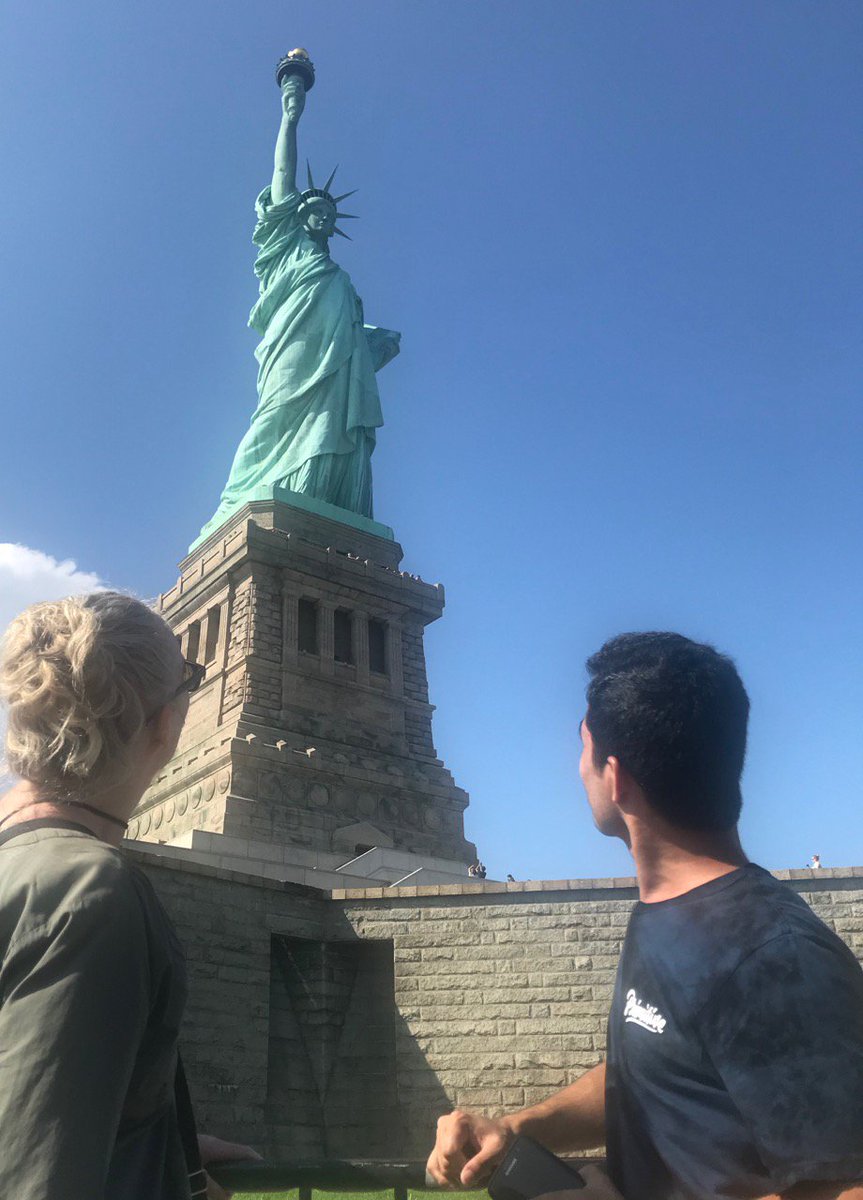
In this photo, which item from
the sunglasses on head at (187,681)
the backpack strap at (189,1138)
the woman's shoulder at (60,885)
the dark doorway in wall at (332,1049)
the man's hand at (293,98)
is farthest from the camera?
the man's hand at (293,98)

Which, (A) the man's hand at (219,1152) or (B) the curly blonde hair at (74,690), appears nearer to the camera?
(B) the curly blonde hair at (74,690)

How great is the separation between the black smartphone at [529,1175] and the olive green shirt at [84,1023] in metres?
0.59

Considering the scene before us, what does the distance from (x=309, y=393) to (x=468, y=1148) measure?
3084 centimetres

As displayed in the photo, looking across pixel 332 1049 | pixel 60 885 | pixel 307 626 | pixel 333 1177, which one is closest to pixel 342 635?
pixel 307 626

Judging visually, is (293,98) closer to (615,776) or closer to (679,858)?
(615,776)

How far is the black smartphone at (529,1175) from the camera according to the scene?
6.23 feet

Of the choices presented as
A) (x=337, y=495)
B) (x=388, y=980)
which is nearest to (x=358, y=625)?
(x=337, y=495)

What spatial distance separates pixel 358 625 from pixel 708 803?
26455 mm

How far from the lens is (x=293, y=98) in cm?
3859

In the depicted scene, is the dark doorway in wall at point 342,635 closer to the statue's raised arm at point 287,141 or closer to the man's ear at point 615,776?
the statue's raised arm at point 287,141

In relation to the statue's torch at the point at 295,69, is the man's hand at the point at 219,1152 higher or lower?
lower

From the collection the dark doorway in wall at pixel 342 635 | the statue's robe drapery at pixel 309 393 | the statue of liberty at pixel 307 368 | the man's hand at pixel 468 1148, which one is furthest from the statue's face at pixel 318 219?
the man's hand at pixel 468 1148

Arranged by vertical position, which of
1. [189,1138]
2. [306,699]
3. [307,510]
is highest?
A: [307,510]

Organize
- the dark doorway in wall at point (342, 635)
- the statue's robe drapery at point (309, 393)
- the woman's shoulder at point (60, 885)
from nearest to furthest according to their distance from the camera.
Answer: the woman's shoulder at point (60, 885) < the dark doorway in wall at point (342, 635) < the statue's robe drapery at point (309, 393)
